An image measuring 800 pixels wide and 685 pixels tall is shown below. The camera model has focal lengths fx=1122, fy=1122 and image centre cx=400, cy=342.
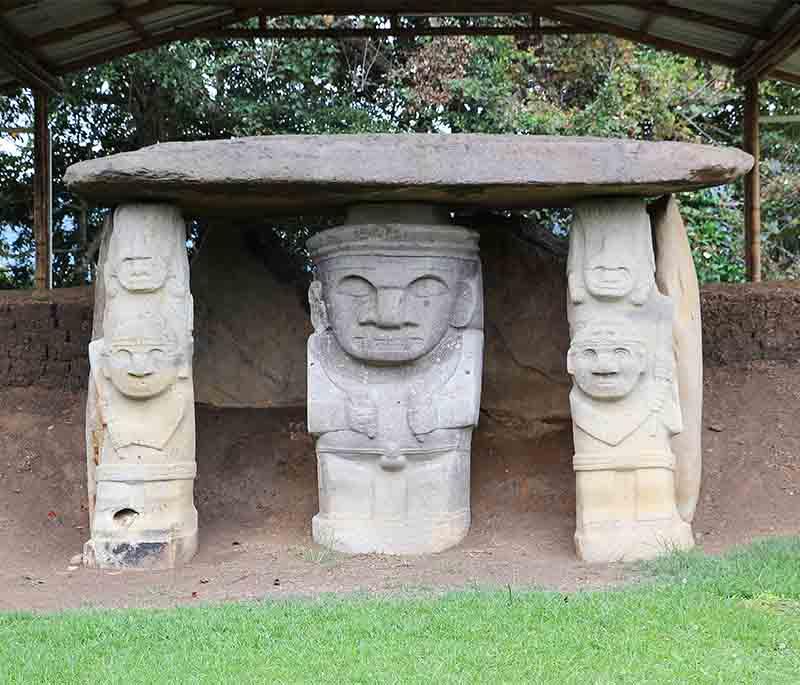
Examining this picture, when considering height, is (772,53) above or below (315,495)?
above

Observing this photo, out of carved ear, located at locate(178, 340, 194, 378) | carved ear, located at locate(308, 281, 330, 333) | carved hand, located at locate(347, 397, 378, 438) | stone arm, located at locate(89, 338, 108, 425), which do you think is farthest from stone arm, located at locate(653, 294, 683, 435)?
stone arm, located at locate(89, 338, 108, 425)

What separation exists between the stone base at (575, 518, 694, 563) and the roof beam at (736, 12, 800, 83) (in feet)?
16.2

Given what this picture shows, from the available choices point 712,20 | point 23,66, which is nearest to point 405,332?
point 712,20

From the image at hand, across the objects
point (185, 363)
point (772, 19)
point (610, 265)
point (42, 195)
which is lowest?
point (185, 363)

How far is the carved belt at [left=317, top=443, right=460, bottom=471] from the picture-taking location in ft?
22.6

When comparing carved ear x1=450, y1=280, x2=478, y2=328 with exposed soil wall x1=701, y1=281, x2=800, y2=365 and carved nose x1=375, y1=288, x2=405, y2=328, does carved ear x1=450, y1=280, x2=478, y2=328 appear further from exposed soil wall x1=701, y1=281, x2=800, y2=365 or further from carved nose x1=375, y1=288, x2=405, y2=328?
exposed soil wall x1=701, y1=281, x2=800, y2=365

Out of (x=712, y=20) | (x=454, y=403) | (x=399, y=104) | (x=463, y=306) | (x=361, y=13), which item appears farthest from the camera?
(x=399, y=104)

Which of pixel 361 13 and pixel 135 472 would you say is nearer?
pixel 135 472

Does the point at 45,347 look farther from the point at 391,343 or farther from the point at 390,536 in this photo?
the point at 390,536

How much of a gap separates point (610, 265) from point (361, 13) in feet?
15.8

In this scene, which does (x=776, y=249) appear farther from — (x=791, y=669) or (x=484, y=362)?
(x=791, y=669)

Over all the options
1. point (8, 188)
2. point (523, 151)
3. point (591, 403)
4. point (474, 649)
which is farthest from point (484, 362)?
point (8, 188)

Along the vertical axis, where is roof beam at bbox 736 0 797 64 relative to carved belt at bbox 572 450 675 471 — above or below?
above

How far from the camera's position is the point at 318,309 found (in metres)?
7.22
